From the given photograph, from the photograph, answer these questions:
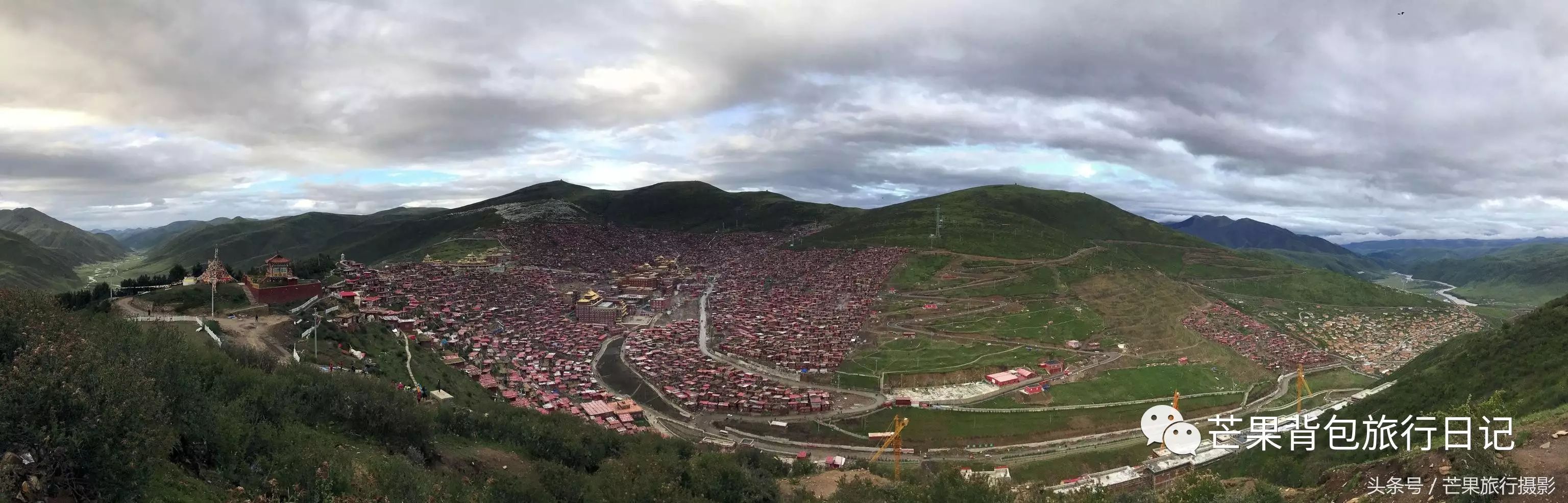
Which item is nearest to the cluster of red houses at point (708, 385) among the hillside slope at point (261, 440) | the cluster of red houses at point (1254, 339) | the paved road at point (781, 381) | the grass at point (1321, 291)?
the paved road at point (781, 381)

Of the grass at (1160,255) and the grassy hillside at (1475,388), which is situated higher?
the grass at (1160,255)

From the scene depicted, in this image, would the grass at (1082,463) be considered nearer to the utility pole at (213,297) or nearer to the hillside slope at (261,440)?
the hillside slope at (261,440)

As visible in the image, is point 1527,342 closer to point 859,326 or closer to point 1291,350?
point 1291,350

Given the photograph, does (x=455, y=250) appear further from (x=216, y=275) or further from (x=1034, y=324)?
(x=1034, y=324)

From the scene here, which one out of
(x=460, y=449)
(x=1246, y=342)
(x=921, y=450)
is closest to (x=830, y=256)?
(x=1246, y=342)

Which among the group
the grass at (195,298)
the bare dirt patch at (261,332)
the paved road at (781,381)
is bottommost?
the paved road at (781,381)

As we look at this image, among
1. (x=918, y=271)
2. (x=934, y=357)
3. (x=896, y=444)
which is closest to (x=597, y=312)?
(x=934, y=357)
